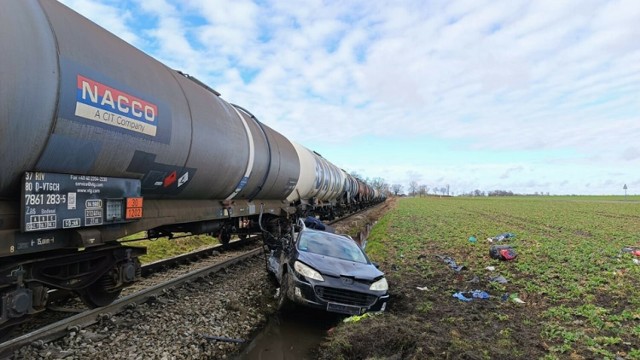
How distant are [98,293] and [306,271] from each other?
301 centimetres

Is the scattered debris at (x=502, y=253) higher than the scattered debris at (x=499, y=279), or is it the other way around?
the scattered debris at (x=502, y=253)

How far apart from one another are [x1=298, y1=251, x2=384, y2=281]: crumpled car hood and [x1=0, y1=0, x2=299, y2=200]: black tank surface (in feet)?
7.21

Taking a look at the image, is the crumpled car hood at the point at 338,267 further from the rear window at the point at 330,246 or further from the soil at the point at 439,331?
the soil at the point at 439,331

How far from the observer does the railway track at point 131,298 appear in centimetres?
462

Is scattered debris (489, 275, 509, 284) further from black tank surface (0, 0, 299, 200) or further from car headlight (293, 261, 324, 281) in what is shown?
black tank surface (0, 0, 299, 200)

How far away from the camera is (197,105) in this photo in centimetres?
673

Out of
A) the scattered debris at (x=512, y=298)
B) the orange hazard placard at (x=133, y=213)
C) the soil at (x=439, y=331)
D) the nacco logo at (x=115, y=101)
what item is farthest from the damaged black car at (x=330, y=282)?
the nacco logo at (x=115, y=101)

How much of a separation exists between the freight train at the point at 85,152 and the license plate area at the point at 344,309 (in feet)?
9.21

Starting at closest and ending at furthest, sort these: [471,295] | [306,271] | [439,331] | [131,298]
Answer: [439,331]
[131,298]
[306,271]
[471,295]

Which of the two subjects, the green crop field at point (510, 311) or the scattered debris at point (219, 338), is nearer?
the green crop field at point (510, 311)

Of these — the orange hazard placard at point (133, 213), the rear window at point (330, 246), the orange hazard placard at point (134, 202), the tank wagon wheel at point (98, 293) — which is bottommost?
the tank wagon wheel at point (98, 293)

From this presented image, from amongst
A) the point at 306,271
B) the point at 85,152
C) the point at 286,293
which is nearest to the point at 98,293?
the point at 85,152

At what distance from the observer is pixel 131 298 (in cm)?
630

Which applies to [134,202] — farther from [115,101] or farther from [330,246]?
[330,246]
